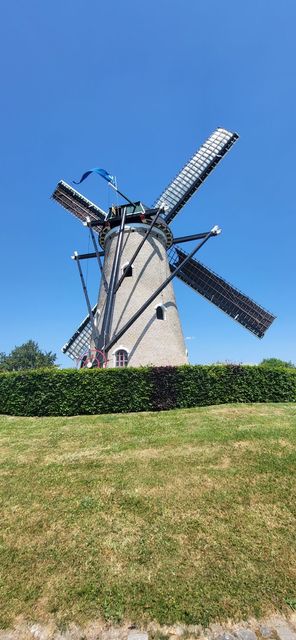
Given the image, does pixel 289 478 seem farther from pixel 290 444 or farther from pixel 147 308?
pixel 147 308

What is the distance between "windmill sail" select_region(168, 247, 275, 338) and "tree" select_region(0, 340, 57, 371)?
186ft

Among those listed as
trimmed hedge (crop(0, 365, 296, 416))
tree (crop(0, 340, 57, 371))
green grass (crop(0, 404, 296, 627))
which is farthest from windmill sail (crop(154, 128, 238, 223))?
tree (crop(0, 340, 57, 371))

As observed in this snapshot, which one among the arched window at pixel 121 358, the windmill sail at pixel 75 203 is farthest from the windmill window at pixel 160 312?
the windmill sail at pixel 75 203

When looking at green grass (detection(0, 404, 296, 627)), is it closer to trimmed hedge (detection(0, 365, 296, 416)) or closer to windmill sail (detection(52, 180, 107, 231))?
trimmed hedge (detection(0, 365, 296, 416))

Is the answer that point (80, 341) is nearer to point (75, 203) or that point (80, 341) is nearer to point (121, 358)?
point (121, 358)

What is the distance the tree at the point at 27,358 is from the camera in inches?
2891

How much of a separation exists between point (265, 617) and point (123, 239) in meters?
19.3

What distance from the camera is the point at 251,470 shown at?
738cm

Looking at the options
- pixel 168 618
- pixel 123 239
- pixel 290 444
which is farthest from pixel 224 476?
pixel 123 239

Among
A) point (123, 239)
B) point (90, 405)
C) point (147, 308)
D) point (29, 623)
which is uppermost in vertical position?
point (123, 239)

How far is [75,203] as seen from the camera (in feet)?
87.2

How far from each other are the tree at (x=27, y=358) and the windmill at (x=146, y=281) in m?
52.5

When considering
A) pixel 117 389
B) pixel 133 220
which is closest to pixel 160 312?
pixel 133 220

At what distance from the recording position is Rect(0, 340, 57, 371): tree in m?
73.4
